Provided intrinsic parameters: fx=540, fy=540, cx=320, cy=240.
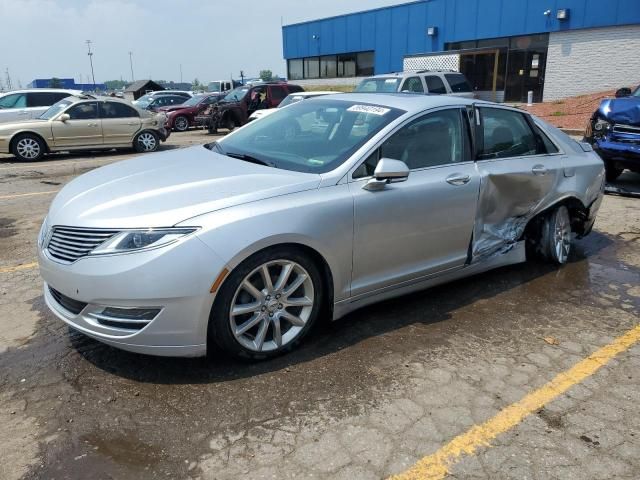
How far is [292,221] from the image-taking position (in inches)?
126

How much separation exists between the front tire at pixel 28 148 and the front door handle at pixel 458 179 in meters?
11.8

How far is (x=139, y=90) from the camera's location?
32.9 m

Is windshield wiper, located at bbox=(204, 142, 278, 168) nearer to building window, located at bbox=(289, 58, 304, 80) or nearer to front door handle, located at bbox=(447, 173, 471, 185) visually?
front door handle, located at bbox=(447, 173, 471, 185)

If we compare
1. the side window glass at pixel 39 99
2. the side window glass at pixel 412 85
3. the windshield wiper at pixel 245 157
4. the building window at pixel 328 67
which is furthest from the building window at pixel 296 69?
the windshield wiper at pixel 245 157

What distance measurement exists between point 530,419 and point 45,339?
3101 mm

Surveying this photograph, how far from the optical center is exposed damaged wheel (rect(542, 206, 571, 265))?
5.11 metres

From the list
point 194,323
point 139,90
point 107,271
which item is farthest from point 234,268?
point 139,90

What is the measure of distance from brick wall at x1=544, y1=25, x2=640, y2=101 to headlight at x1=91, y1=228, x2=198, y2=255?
25227mm

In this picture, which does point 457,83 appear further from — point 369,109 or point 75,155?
point 369,109

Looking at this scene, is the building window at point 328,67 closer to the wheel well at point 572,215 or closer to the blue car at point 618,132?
the blue car at point 618,132

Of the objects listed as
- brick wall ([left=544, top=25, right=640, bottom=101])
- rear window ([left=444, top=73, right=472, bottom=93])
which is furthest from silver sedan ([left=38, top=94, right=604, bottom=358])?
brick wall ([left=544, top=25, right=640, bottom=101])

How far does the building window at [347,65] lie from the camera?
129 feet

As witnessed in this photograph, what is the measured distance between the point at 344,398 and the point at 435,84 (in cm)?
1245

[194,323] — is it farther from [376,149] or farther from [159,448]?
[376,149]
